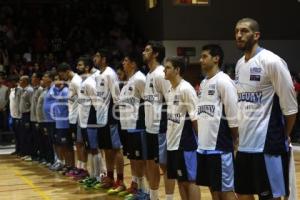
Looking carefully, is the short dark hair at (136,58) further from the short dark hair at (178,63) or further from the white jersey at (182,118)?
the white jersey at (182,118)

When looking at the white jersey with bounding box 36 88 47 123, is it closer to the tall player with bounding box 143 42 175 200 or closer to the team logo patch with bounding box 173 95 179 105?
the tall player with bounding box 143 42 175 200

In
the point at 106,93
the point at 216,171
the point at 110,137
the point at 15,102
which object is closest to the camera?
the point at 216,171

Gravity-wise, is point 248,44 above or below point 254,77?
above

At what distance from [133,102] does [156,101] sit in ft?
2.07

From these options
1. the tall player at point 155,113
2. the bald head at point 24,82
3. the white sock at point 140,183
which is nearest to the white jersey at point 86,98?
the white sock at point 140,183

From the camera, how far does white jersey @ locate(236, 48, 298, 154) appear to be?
11.8 ft

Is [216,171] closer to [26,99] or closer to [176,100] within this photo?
[176,100]

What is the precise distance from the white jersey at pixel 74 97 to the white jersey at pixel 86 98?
1.67ft

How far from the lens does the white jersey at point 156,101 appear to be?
18.4 feet

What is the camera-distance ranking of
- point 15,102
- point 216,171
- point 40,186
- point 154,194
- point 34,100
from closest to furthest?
point 216,171, point 154,194, point 40,186, point 34,100, point 15,102

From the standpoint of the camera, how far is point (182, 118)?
487cm

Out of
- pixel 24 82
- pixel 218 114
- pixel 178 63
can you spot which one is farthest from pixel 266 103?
pixel 24 82

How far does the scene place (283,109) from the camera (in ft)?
11.9

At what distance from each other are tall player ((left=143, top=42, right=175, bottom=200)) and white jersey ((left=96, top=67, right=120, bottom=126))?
1103 millimetres
